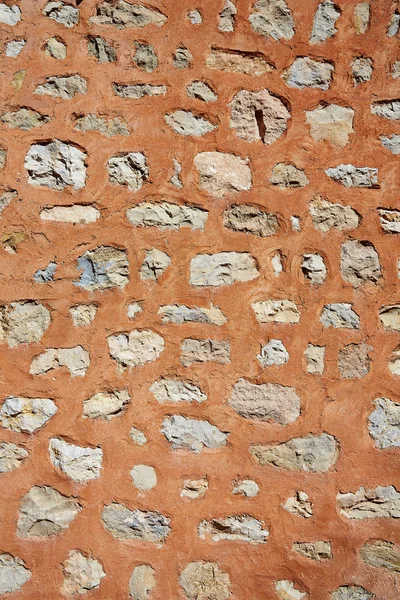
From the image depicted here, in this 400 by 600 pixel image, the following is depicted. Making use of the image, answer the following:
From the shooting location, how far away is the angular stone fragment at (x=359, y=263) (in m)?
2.46

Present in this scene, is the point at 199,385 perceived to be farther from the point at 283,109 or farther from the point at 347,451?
the point at 283,109

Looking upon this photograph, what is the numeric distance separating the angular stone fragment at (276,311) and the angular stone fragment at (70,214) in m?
0.75

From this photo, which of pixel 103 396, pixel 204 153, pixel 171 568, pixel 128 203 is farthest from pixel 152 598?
pixel 204 153

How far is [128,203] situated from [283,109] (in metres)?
0.75

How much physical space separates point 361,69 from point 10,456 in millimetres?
2131

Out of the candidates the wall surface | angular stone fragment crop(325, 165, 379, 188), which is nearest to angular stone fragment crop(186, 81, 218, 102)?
the wall surface

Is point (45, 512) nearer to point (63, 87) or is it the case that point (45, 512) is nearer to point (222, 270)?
point (222, 270)

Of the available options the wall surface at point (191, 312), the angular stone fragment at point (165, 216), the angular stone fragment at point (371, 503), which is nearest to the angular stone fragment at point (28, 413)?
the wall surface at point (191, 312)

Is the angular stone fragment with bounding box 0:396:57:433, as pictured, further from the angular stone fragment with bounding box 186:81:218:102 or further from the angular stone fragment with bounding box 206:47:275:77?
the angular stone fragment with bounding box 206:47:275:77

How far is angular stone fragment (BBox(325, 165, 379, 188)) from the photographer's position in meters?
2.48

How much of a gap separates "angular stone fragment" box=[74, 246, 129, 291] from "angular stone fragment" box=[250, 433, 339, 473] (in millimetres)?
871

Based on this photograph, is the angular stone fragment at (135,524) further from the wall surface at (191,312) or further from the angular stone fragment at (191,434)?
the angular stone fragment at (191,434)

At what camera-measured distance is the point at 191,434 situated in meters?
2.45

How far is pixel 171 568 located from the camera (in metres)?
2.44
